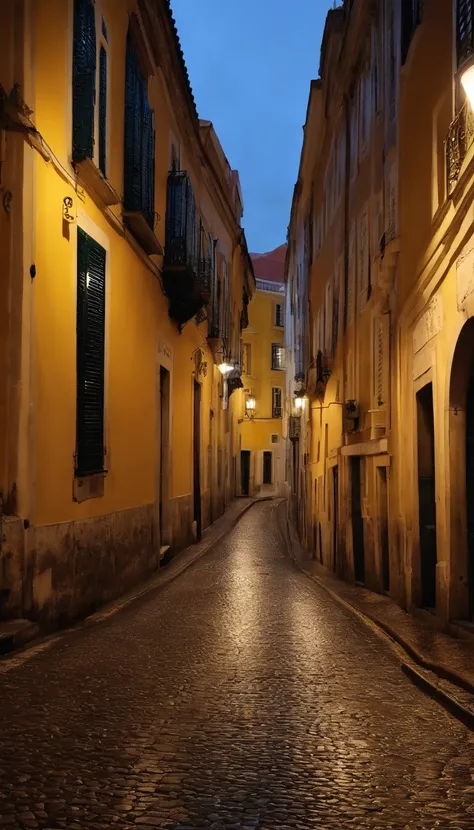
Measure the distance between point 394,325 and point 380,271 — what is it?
0.87m

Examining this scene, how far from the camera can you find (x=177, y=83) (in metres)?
15.6

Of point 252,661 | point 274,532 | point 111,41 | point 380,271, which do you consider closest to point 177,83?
point 111,41

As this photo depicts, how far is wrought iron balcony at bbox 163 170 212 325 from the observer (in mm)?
14570

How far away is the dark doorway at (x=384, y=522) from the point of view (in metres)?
12.2

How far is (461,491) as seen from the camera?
26.4ft

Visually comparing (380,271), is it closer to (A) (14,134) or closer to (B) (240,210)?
(A) (14,134)

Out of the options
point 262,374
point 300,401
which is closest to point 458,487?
point 300,401

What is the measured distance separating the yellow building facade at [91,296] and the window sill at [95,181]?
0.9 inches

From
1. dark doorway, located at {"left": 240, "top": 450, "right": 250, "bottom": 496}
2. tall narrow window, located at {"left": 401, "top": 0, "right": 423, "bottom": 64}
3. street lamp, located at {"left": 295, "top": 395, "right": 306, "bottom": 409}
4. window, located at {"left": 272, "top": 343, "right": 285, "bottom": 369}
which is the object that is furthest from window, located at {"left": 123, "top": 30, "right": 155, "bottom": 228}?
window, located at {"left": 272, "top": 343, "right": 285, "bottom": 369}

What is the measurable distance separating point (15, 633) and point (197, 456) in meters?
13.3

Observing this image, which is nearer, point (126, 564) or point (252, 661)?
point (252, 661)

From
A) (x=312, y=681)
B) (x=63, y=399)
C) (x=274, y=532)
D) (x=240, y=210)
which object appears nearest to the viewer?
(x=312, y=681)

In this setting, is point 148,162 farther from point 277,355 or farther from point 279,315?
point 279,315

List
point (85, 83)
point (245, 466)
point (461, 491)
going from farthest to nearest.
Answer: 1. point (245, 466)
2. point (85, 83)
3. point (461, 491)
